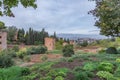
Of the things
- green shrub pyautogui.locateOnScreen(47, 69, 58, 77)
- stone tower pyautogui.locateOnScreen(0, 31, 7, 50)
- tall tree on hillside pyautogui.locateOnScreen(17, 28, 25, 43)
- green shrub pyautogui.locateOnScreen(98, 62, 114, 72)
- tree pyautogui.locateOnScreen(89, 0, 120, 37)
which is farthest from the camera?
tall tree on hillside pyautogui.locateOnScreen(17, 28, 25, 43)

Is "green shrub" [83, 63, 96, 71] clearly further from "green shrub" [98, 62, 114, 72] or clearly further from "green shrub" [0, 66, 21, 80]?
"green shrub" [0, 66, 21, 80]

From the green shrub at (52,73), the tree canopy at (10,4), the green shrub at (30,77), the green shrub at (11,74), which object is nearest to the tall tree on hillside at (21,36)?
the green shrub at (11,74)

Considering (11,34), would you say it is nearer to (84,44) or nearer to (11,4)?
(84,44)

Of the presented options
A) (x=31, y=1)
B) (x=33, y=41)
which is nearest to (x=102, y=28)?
(x=31, y=1)

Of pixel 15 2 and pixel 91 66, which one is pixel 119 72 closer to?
pixel 91 66

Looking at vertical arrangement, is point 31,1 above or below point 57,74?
above

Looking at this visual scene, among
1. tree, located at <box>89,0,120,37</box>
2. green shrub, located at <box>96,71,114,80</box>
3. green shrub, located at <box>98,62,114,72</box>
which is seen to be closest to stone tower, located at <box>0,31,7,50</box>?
tree, located at <box>89,0,120,37</box>

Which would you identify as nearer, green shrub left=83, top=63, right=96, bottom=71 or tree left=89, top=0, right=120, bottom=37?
green shrub left=83, top=63, right=96, bottom=71

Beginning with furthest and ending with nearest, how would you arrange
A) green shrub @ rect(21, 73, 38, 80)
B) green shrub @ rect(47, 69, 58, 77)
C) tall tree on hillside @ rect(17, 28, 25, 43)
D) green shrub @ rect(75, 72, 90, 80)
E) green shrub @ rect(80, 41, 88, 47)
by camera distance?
tall tree on hillside @ rect(17, 28, 25, 43) < green shrub @ rect(80, 41, 88, 47) < green shrub @ rect(21, 73, 38, 80) < green shrub @ rect(47, 69, 58, 77) < green shrub @ rect(75, 72, 90, 80)

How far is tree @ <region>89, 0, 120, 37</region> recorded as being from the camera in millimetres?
15070

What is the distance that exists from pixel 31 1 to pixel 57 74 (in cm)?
378

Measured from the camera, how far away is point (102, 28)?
66.9 ft

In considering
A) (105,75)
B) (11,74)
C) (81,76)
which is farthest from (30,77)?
(105,75)

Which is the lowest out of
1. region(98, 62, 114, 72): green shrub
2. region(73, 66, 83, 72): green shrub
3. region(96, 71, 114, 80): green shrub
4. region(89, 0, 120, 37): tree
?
region(96, 71, 114, 80): green shrub
